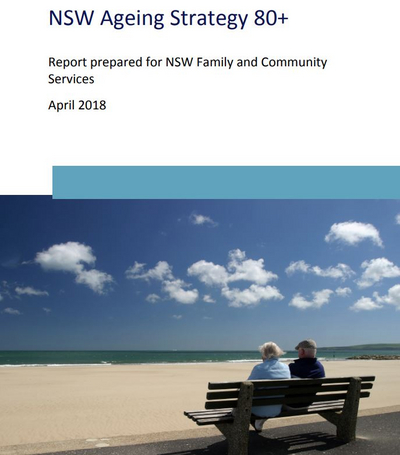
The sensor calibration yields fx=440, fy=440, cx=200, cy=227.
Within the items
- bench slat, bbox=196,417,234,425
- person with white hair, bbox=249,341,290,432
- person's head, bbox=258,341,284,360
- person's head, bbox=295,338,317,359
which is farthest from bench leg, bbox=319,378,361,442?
bench slat, bbox=196,417,234,425

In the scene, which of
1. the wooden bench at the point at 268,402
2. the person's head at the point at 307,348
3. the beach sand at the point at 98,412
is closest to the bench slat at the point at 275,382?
the wooden bench at the point at 268,402

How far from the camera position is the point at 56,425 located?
8109mm

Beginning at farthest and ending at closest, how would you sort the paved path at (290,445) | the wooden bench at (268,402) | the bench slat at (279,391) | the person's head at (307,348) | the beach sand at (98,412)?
1. the beach sand at (98,412)
2. the person's head at (307,348)
3. the paved path at (290,445)
4. the wooden bench at (268,402)
5. the bench slat at (279,391)

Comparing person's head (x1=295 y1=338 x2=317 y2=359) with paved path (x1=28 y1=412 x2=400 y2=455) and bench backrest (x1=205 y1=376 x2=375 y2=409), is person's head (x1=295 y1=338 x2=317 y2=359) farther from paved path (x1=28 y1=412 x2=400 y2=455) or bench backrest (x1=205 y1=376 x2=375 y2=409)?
paved path (x1=28 y1=412 x2=400 y2=455)

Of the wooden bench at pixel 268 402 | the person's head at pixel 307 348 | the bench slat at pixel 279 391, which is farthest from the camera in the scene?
the person's head at pixel 307 348

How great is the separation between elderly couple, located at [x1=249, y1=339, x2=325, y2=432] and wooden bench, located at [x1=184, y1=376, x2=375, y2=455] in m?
0.13

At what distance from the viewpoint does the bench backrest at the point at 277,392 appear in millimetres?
4789

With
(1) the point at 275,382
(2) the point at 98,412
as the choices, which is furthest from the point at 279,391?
(2) the point at 98,412

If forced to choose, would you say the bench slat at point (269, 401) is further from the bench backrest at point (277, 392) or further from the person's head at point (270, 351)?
the person's head at point (270, 351)

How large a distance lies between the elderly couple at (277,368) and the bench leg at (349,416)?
0.53 metres

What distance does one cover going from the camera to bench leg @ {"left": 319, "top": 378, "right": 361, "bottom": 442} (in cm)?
574

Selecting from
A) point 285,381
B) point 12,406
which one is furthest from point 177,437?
point 12,406

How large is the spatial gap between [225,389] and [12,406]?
806cm
